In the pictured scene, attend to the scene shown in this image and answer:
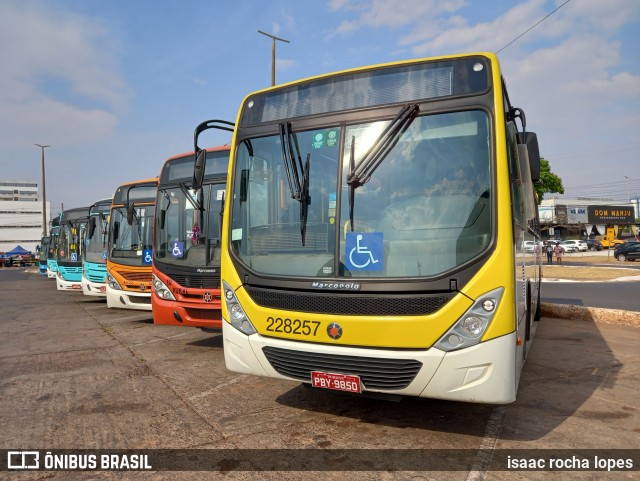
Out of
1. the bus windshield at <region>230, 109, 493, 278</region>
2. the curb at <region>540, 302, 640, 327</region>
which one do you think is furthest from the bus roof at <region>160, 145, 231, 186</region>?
the curb at <region>540, 302, 640, 327</region>

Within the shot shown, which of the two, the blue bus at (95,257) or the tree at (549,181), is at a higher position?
the tree at (549,181)

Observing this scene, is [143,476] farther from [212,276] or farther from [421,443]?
[212,276]

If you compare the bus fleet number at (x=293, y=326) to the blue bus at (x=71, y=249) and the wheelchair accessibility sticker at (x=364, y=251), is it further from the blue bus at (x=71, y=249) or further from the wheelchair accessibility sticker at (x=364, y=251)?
the blue bus at (x=71, y=249)

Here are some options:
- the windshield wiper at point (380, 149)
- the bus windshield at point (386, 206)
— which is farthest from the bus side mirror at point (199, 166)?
the windshield wiper at point (380, 149)

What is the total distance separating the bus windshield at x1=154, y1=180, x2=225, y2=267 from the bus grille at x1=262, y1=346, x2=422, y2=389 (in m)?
3.51

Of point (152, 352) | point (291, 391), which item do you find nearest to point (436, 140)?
point (291, 391)

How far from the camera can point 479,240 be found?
367 centimetres

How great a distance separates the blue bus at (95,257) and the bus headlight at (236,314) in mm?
10519

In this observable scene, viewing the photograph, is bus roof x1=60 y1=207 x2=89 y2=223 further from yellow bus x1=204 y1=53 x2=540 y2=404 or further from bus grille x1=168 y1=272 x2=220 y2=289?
yellow bus x1=204 y1=53 x2=540 y2=404

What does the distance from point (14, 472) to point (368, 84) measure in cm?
409

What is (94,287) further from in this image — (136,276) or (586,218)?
(586,218)

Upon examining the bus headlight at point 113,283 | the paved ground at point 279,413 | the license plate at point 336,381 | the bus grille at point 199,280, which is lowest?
the paved ground at point 279,413

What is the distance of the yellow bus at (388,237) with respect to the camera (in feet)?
11.7

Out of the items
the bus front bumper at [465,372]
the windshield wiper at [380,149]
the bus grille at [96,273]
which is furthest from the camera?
the bus grille at [96,273]
